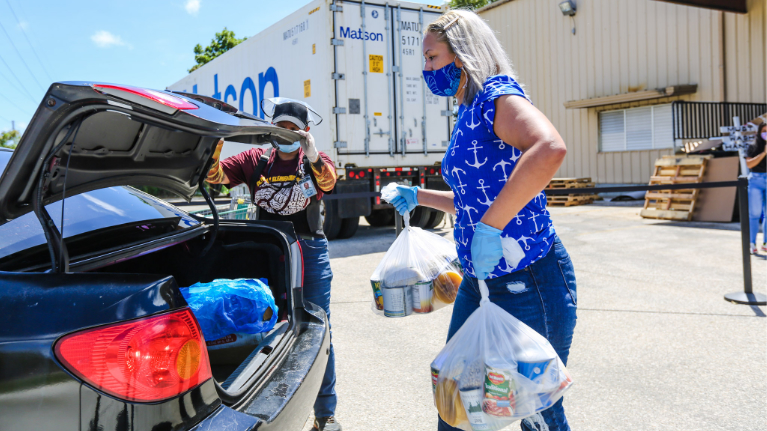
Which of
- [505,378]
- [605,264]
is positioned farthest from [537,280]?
[605,264]

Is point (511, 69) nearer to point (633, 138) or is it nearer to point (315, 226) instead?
point (315, 226)

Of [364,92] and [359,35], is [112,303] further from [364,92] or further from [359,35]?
[359,35]

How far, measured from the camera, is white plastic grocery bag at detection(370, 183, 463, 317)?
Answer: 262 centimetres

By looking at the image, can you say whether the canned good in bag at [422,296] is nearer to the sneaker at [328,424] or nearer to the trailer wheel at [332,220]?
the sneaker at [328,424]

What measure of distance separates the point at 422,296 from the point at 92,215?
1454mm

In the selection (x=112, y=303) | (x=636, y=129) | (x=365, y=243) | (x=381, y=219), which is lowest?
(x=365, y=243)

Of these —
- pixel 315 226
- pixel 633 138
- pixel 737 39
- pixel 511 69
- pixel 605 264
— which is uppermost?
pixel 737 39

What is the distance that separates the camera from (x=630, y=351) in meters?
4.03

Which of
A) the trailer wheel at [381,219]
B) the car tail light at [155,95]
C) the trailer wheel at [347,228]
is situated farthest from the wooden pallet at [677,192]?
the car tail light at [155,95]

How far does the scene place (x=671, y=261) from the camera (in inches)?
284

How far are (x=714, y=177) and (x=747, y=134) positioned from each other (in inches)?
152

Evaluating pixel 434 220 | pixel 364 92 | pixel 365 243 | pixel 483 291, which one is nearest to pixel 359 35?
pixel 364 92

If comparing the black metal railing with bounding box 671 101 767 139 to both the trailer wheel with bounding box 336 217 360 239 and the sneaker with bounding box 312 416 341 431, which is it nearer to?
the trailer wheel with bounding box 336 217 360 239

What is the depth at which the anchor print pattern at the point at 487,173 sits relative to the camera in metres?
1.92
